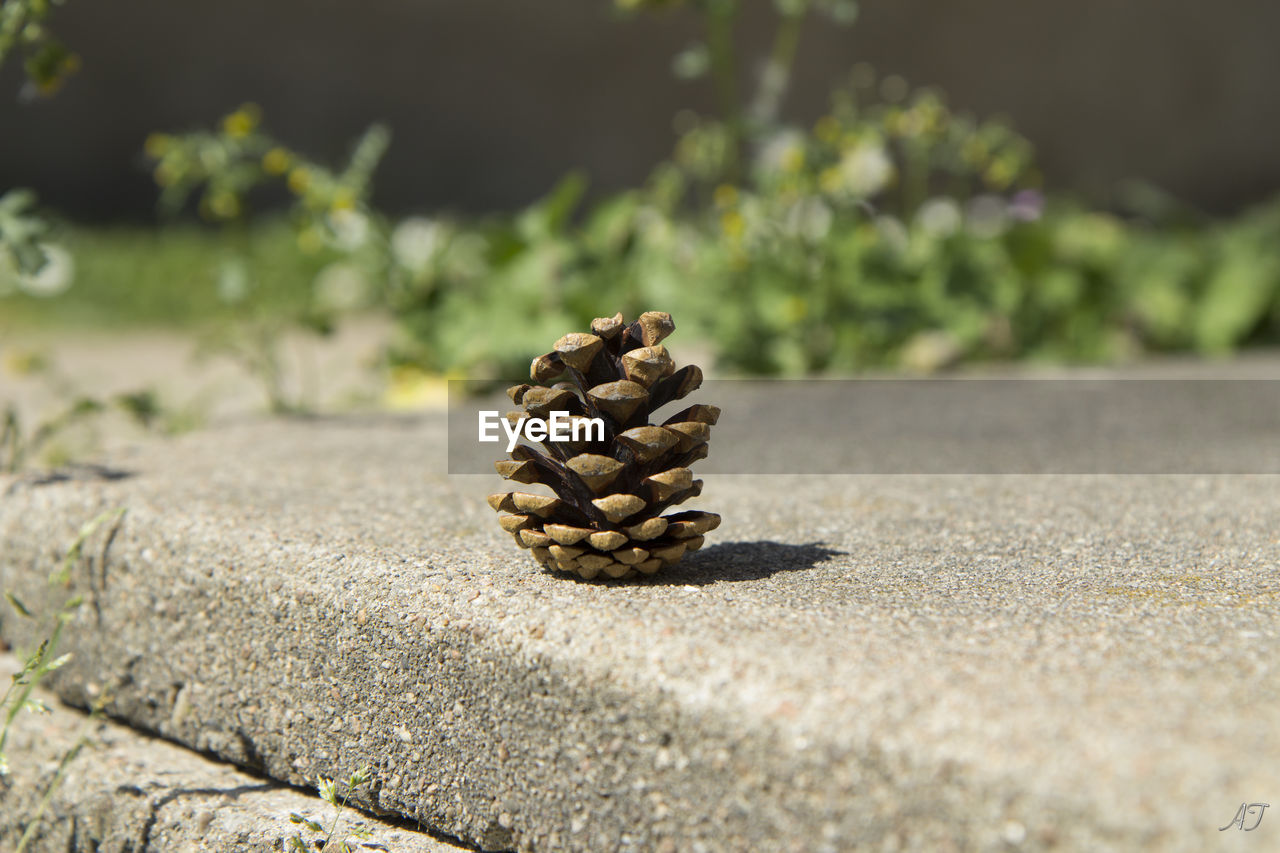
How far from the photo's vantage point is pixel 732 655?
0.85 metres

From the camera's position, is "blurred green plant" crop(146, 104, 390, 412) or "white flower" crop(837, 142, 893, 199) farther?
"white flower" crop(837, 142, 893, 199)

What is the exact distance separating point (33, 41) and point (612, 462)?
0.98 meters

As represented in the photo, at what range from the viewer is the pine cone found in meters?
1.01

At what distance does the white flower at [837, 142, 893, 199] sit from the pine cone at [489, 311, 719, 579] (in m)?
1.70

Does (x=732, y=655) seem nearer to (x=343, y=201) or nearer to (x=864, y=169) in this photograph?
(x=343, y=201)

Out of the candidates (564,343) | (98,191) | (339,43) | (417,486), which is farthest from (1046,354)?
(98,191)

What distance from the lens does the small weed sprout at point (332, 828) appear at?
98 centimetres

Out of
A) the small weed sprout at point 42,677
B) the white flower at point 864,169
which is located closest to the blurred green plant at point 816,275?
the white flower at point 864,169

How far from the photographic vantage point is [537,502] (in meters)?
1.03

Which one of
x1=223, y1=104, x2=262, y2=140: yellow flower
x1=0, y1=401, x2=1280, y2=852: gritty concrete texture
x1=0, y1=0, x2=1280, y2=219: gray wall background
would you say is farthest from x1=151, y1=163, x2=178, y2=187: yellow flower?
x1=0, y1=0, x2=1280, y2=219: gray wall background

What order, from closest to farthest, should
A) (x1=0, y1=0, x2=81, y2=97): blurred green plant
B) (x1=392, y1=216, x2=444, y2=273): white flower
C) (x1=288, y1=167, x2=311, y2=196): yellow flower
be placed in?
1. (x1=0, y1=0, x2=81, y2=97): blurred green plant
2. (x1=288, y1=167, x2=311, y2=196): yellow flower
3. (x1=392, y1=216, x2=444, y2=273): white flower

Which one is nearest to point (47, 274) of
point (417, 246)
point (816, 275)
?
point (417, 246)

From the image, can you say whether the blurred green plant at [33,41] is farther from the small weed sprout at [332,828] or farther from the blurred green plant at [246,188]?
the small weed sprout at [332,828]

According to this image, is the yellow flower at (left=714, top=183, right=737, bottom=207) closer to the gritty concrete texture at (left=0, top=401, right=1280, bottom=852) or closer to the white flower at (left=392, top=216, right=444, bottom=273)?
the white flower at (left=392, top=216, right=444, bottom=273)
